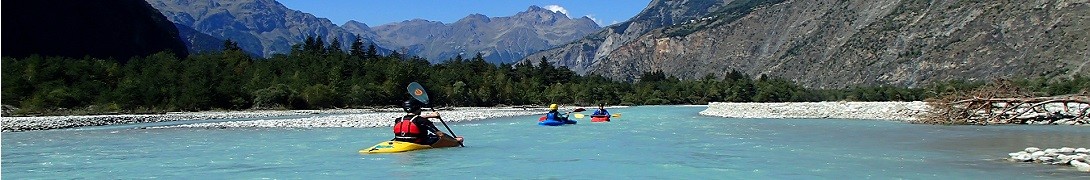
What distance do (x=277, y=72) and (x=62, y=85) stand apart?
3535 centimetres

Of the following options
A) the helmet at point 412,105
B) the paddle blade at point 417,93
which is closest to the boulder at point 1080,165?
the helmet at point 412,105

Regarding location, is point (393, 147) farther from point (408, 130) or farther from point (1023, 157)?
point (1023, 157)

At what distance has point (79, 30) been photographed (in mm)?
115188

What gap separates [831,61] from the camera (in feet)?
458

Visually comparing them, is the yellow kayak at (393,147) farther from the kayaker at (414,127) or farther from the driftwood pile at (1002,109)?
the driftwood pile at (1002,109)

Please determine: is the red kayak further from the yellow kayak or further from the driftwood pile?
the yellow kayak

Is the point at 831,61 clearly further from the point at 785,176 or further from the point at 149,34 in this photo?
the point at 785,176

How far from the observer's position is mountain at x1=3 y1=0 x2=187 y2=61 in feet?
341

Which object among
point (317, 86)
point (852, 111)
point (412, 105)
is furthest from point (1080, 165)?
point (317, 86)

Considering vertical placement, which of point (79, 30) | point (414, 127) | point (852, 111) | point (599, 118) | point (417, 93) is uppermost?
point (79, 30)

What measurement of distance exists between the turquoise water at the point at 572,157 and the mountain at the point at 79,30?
87.3 meters

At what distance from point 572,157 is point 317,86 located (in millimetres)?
71479

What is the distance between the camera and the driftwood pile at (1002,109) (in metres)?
32.6

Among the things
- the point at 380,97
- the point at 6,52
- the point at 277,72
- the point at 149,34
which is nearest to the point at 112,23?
the point at 149,34
